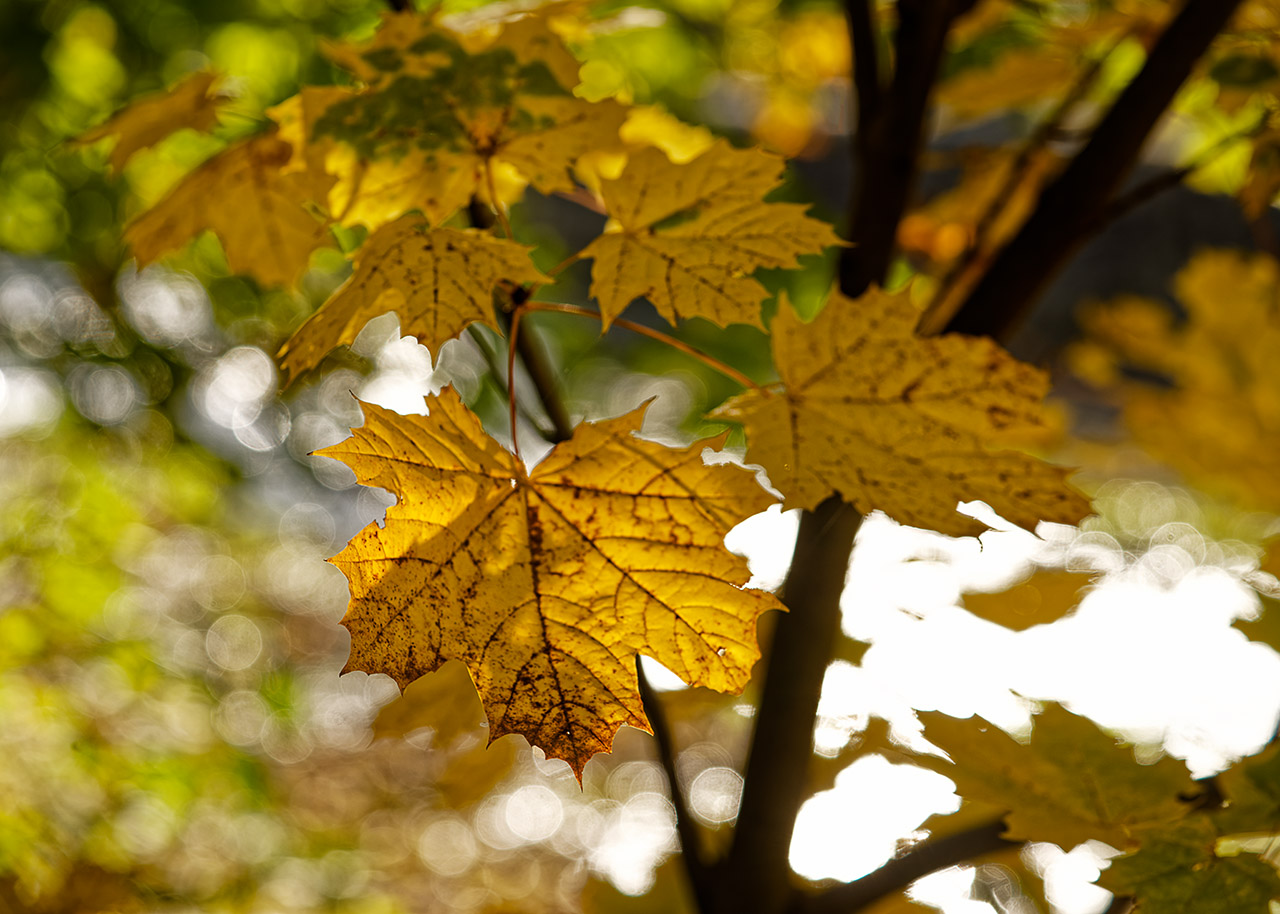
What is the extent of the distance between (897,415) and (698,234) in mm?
160

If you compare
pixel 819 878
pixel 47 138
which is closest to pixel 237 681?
pixel 47 138

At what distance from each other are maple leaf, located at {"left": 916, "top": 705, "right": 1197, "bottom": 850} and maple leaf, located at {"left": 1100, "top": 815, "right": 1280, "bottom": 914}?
55 mm

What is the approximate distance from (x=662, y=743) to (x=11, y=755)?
4.88 feet

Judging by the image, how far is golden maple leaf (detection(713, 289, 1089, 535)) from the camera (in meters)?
0.46

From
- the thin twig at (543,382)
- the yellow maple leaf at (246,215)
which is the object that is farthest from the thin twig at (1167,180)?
the yellow maple leaf at (246,215)

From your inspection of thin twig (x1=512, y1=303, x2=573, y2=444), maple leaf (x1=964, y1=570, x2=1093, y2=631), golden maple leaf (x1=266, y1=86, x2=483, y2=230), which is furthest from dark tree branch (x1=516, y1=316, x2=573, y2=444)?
maple leaf (x1=964, y1=570, x2=1093, y2=631)

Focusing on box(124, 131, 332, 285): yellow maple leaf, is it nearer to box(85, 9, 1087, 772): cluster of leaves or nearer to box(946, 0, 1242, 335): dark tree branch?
box(85, 9, 1087, 772): cluster of leaves

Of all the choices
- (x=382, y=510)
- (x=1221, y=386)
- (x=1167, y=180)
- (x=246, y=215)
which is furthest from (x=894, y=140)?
(x=382, y=510)

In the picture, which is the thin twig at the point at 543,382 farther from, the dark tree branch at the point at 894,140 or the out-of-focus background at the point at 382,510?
the dark tree branch at the point at 894,140

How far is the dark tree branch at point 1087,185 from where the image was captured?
643mm

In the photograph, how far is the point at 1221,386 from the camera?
1288 mm

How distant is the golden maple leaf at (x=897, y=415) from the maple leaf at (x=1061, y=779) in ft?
0.62

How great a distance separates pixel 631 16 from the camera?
0.77m

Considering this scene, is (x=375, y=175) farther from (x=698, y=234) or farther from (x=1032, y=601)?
(x=1032, y=601)
